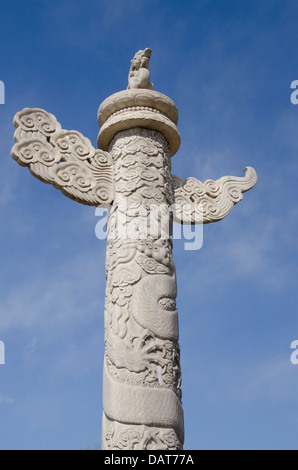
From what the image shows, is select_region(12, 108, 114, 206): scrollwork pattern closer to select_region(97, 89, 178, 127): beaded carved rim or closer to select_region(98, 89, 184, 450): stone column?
select_region(98, 89, 184, 450): stone column

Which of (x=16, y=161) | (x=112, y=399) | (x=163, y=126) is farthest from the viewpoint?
(x=163, y=126)

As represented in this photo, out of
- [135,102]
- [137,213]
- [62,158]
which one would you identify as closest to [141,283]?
[137,213]

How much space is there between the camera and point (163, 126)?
602 cm

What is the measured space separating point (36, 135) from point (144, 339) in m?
2.42

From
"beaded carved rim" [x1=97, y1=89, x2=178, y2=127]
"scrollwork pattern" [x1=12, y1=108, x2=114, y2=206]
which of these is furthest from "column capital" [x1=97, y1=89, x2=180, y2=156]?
"scrollwork pattern" [x1=12, y1=108, x2=114, y2=206]

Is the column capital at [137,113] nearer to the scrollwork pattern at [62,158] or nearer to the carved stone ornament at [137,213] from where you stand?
the carved stone ornament at [137,213]

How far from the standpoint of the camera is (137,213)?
5426 millimetres

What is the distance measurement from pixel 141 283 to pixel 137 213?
0.74m

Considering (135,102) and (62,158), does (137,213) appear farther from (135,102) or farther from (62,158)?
(135,102)

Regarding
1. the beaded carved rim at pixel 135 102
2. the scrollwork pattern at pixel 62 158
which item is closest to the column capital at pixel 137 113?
the beaded carved rim at pixel 135 102

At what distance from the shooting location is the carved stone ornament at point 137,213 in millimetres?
4520
